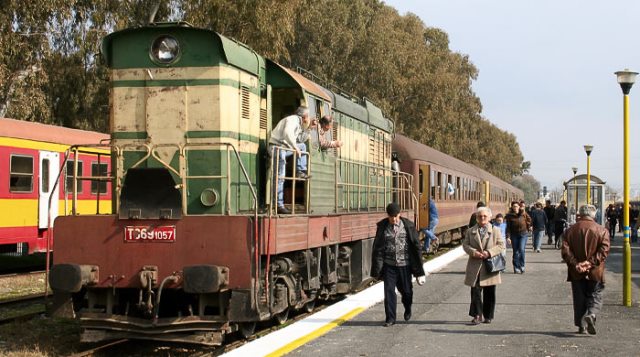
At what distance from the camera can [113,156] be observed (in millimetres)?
9914

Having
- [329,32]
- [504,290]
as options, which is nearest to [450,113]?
[329,32]

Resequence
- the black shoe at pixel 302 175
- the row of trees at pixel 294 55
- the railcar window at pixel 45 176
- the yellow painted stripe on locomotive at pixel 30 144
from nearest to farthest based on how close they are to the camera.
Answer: the black shoe at pixel 302 175
the yellow painted stripe on locomotive at pixel 30 144
the railcar window at pixel 45 176
the row of trees at pixel 294 55

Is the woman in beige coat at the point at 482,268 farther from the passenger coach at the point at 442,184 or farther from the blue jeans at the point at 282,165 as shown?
the passenger coach at the point at 442,184

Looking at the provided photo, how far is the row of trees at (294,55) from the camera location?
993 inches

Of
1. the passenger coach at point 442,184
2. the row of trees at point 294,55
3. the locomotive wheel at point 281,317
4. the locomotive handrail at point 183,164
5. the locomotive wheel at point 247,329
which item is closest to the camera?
the locomotive handrail at point 183,164

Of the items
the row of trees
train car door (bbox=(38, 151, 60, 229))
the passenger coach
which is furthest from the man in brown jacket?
the row of trees

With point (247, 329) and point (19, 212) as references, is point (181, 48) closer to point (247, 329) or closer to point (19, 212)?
point (247, 329)

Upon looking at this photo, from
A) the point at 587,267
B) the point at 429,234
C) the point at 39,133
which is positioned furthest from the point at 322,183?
the point at 429,234

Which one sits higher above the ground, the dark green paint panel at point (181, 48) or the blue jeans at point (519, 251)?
the dark green paint panel at point (181, 48)

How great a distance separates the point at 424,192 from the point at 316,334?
14753 millimetres

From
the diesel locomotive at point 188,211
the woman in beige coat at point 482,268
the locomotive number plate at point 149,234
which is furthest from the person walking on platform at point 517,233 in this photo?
the locomotive number plate at point 149,234

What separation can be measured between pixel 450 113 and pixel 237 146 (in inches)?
1688

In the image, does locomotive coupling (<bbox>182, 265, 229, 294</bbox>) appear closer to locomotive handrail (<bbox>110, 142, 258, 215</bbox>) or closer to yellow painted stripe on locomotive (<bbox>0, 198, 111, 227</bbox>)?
locomotive handrail (<bbox>110, 142, 258, 215</bbox>)

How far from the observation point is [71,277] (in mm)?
8984
